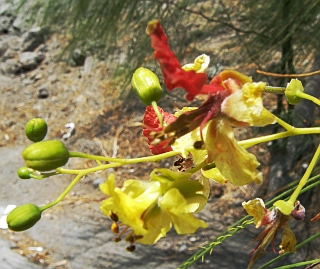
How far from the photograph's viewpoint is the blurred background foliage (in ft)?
4.36

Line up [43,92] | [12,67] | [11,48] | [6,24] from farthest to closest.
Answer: [6,24] → [11,48] → [12,67] → [43,92]

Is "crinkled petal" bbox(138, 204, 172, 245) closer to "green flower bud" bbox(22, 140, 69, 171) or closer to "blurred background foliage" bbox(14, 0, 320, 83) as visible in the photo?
"green flower bud" bbox(22, 140, 69, 171)

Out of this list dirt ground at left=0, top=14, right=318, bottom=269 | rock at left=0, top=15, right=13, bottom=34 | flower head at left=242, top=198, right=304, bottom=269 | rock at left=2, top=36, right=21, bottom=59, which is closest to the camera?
flower head at left=242, top=198, right=304, bottom=269

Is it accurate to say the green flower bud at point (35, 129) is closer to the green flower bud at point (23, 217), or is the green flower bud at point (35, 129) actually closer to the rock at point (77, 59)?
the green flower bud at point (23, 217)

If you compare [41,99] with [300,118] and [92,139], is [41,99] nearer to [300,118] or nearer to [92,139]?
[92,139]

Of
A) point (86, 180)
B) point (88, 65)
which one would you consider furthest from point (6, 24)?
point (86, 180)

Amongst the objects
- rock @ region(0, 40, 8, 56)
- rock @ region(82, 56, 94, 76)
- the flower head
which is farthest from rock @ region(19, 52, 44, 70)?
the flower head

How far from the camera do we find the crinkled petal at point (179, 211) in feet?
1.33

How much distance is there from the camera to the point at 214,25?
1.84 meters

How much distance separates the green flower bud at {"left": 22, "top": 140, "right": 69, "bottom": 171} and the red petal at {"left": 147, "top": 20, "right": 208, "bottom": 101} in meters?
0.13

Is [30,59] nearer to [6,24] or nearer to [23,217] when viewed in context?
[6,24]

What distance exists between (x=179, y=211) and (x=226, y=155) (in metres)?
0.07

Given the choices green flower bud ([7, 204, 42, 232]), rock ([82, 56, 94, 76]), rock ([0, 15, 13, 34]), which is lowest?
rock ([82, 56, 94, 76])

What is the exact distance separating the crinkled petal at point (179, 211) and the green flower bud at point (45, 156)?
4.3 inches
